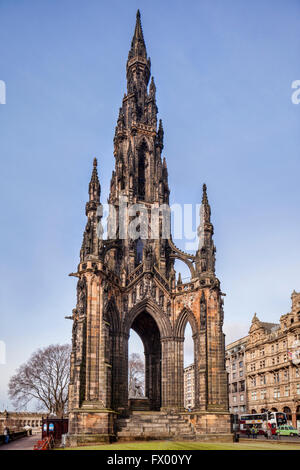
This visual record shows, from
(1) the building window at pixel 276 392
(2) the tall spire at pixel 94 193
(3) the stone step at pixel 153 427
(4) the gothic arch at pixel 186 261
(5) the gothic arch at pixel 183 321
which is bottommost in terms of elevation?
(1) the building window at pixel 276 392

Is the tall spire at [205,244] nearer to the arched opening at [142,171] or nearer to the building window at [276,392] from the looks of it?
the arched opening at [142,171]

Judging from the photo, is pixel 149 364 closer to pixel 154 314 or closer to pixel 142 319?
pixel 142 319

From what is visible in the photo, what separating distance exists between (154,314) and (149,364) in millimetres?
5543

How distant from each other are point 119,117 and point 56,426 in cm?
2801

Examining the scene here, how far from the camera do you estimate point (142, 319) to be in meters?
39.9

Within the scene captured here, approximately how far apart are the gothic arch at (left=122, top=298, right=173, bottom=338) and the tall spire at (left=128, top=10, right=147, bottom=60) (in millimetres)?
27212

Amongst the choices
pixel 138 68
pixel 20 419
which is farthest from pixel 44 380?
pixel 138 68

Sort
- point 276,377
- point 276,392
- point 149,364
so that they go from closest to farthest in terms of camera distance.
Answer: point 149,364 < point 276,392 < point 276,377

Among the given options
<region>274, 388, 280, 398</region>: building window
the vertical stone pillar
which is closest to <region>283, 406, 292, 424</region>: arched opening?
<region>274, 388, 280, 398</region>: building window

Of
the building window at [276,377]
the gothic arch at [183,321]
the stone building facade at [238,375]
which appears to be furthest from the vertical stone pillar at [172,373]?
the stone building facade at [238,375]

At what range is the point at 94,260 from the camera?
31328mm

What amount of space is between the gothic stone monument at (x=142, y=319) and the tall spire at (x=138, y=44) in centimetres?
933

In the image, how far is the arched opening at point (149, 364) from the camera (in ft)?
121
